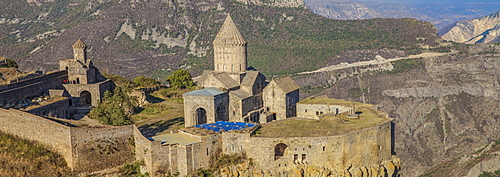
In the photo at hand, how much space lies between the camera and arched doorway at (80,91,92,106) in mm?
59875

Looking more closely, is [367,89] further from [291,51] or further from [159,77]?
[159,77]

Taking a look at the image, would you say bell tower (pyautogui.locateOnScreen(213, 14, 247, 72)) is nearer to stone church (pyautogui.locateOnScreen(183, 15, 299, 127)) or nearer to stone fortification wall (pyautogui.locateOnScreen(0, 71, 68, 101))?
stone church (pyautogui.locateOnScreen(183, 15, 299, 127))

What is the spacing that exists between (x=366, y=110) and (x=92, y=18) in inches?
4528

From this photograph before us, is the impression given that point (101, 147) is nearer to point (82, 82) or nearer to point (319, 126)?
point (319, 126)

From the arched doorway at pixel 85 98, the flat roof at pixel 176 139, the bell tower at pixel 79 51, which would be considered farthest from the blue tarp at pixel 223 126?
the bell tower at pixel 79 51

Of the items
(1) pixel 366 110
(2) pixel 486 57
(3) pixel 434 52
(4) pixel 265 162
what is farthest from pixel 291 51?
(4) pixel 265 162

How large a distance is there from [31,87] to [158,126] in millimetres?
12746

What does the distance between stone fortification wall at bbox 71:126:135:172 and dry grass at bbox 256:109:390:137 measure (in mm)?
9511

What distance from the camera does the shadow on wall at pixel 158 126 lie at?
49875 millimetres

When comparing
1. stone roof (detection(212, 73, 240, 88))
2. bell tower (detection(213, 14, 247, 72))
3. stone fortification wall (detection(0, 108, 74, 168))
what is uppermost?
bell tower (detection(213, 14, 247, 72))

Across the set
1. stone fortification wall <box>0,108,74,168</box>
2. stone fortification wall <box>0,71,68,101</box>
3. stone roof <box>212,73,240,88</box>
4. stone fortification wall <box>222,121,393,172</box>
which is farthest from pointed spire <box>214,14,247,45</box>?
stone fortification wall <box>0,108,74,168</box>

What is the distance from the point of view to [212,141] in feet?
134

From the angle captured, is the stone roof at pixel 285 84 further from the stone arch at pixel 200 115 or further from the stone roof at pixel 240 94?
the stone arch at pixel 200 115

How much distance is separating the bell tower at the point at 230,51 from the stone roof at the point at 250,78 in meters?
1.27
